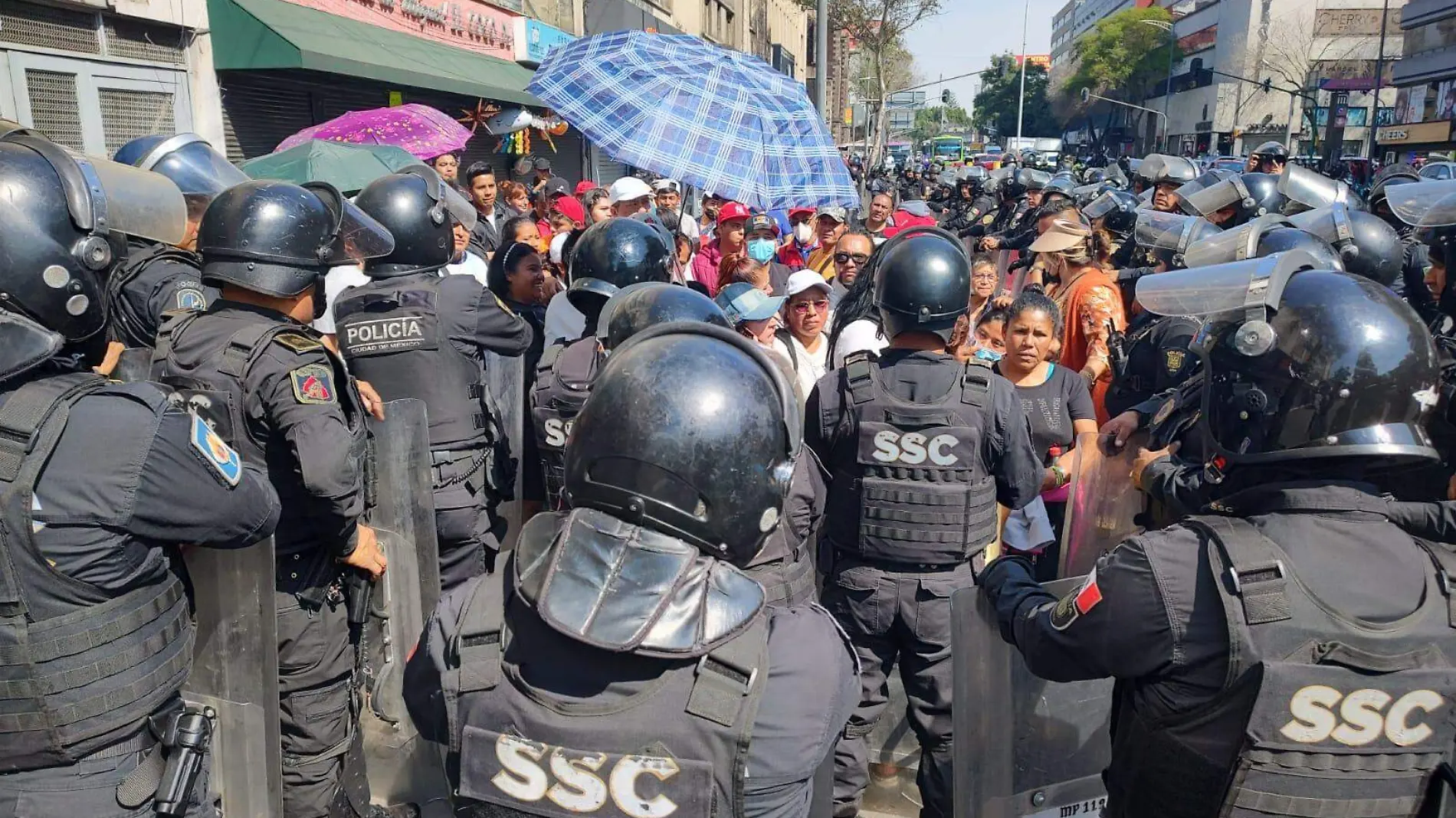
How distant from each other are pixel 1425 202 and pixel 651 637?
5.03m

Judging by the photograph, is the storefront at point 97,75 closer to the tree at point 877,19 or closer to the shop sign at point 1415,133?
the tree at point 877,19

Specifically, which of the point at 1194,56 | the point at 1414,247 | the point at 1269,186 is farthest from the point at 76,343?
the point at 1194,56

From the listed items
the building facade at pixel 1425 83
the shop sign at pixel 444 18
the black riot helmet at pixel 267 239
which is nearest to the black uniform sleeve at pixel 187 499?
the black riot helmet at pixel 267 239

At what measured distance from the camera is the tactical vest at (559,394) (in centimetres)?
353

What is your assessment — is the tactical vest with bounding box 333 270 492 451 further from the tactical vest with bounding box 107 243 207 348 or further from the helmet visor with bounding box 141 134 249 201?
the helmet visor with bounding box 141 134 249 201

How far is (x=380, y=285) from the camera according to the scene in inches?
158

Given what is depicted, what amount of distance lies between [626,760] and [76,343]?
1.69 m

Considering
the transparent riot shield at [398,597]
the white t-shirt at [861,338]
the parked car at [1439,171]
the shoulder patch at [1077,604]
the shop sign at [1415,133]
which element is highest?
the shop sign at [1415,133]

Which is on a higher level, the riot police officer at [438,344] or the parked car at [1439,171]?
the parked car at [1439,171]

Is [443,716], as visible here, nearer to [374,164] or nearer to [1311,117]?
[374,164]

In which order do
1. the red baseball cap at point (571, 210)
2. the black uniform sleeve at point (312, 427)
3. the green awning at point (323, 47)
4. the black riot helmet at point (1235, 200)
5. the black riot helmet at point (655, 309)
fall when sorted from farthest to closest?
the red baseball cap at point (571, 210) < the green awning at point (323, 47) < the black riot helmet at point (1235, 200) < the black riot helmet at point (655, 309) < the black uniform sleeve at point (312, 427)

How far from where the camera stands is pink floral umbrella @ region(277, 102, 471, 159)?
7547mm

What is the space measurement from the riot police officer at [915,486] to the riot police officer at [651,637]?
1.53m

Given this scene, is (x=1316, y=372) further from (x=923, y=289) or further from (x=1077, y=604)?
(x=923, y=289)
